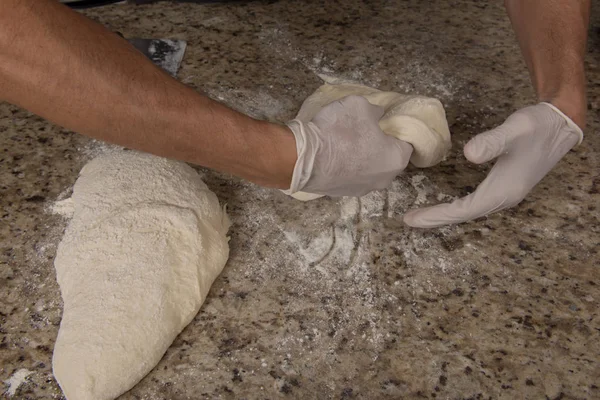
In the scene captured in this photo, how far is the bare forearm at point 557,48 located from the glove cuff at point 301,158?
0.67m

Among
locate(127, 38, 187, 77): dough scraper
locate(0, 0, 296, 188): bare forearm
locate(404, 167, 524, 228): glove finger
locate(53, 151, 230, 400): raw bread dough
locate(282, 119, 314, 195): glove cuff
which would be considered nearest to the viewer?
locate(0, 0, 296, 188): bare forearm

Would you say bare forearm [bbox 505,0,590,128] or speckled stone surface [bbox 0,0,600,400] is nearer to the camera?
speckled stone surface [bbox 0,0,600,400]

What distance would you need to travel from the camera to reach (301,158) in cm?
132

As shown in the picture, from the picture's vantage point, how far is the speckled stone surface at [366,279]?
1226mm

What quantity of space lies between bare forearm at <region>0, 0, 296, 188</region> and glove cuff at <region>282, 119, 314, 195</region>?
0.7 inches

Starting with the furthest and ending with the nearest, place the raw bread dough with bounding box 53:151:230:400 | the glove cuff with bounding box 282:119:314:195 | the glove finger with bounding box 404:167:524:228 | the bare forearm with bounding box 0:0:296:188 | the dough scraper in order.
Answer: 1. the dough scraper
2. the glove finger with bounding box 404:167:524:228
3. the glove cuff with bounding box 282:119:314:195
4. the raw bread dough with bounding box 53:151:230:400
5. the bare forearm with bounding box 0:0:296:188

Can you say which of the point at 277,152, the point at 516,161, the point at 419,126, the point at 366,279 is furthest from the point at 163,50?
the point at 516,161

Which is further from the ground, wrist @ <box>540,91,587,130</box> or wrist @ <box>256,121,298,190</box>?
wrist @ <box>540,91,587,130</box>

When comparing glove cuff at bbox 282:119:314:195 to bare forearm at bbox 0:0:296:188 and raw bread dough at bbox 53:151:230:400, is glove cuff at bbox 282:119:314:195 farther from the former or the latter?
raw bread dough at bbox 53:151:230:400

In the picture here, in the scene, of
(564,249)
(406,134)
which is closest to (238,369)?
(406,134)

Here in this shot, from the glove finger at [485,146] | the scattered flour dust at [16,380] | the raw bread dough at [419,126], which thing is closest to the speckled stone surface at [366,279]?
the scattered flour dust at [16,380]

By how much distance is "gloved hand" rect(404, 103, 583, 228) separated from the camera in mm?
1387

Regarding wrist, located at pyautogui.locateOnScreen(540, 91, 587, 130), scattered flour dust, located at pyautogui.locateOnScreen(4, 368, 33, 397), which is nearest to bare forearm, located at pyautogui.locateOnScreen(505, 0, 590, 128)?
wrist, located at pyautogui.locateOnScreen(540, 91, 587, 130)

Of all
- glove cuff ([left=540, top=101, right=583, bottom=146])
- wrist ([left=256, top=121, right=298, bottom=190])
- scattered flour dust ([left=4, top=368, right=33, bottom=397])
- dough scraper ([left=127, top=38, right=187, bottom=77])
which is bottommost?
scattered flour dust ([left=4, top=368, right=33, bottom=397])
